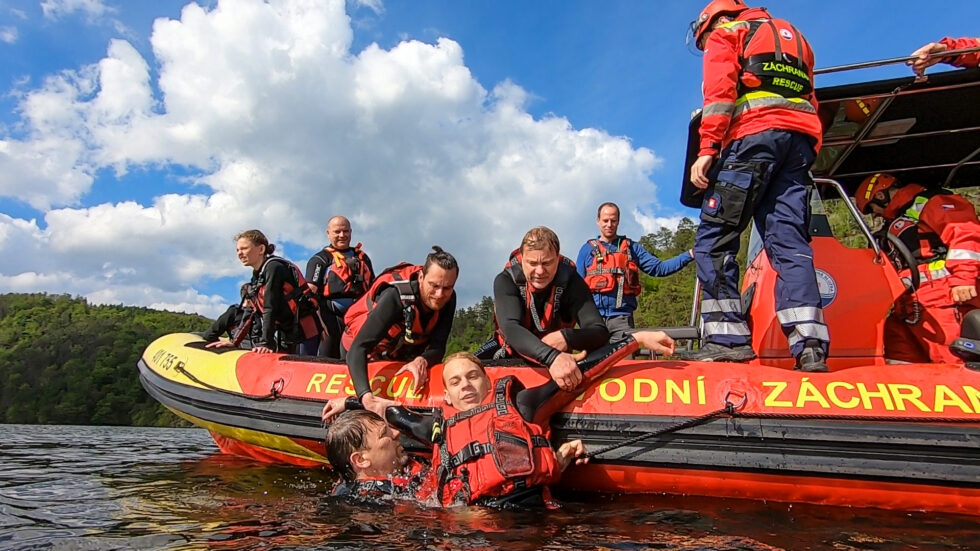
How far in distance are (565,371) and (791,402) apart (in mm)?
1109

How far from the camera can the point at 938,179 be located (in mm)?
4629

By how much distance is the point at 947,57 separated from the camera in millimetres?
3287

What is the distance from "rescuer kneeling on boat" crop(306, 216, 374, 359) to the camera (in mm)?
5590

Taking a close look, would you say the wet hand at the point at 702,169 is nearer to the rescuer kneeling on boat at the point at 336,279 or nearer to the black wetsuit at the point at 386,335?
the black wetsuit at the point at 386,335

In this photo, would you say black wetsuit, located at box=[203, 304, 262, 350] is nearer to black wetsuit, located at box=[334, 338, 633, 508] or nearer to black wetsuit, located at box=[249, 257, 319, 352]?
black wetsuit, located at box=[249, 257, 319, 352]

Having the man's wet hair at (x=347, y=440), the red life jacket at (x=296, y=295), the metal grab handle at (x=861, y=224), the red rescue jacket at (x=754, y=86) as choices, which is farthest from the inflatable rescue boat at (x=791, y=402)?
the red life jacket at (x=296, y=295)

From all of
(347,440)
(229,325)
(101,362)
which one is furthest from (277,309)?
(101,362)

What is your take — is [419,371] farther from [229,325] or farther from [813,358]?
[229,325]

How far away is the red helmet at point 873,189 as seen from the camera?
411 cm

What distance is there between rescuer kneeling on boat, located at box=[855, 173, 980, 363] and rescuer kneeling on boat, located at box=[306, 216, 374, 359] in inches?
177

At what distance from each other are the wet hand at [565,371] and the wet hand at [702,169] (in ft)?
4.04

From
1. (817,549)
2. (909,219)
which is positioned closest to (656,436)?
(817,549)

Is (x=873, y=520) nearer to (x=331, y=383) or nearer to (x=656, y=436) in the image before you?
(x=656, y=436)

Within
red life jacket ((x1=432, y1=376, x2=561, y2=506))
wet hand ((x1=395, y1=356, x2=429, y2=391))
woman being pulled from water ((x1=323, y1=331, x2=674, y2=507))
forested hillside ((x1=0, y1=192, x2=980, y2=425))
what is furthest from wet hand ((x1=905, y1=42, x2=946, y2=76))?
forested hillside ((x1=0, y1=192, x2=980, y2=425))
